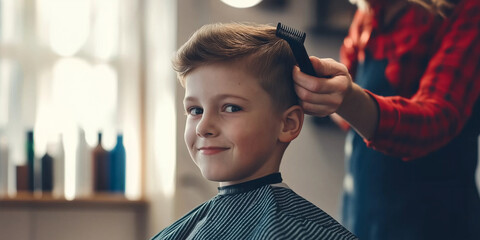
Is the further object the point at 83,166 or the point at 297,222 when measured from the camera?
the point at 83,166

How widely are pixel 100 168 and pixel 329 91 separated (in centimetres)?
261

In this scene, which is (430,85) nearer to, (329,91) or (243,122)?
(329,91)

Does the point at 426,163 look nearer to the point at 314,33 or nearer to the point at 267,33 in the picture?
the point at 267,33

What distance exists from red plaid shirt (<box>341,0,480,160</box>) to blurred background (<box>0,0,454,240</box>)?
1768 mm

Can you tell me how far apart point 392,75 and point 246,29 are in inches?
18.0

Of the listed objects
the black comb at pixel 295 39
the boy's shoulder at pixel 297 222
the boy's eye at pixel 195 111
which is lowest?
the boy's shoulder at pixel 297 222

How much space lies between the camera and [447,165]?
147 centimetres

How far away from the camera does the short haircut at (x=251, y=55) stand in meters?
1.20

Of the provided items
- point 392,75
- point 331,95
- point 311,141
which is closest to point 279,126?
point 331,95

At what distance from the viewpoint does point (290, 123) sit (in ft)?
4.09

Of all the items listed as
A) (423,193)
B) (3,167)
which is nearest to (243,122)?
(423,193)

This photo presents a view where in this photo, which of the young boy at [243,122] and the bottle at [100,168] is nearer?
the young boy at [243,122]

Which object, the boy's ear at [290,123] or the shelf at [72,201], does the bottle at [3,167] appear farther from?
the boy's ear at [290,123]

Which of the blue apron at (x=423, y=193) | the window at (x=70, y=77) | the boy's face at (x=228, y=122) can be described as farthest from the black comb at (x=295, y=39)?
the window at (x=70, y=77)
